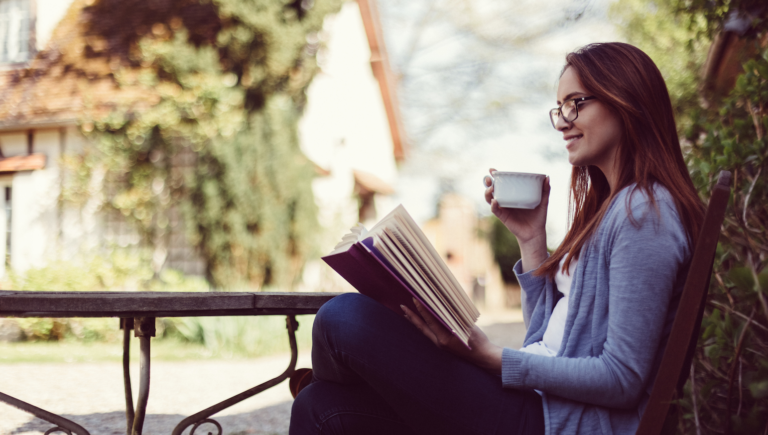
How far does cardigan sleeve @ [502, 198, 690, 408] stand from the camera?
1.21m

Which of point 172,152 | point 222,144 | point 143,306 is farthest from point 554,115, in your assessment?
point 172,152

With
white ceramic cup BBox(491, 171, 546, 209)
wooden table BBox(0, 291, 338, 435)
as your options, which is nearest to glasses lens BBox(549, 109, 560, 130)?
white ceramic cup BBox(491, 171, 546, 209)

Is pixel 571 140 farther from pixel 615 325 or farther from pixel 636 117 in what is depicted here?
pixel 615 325

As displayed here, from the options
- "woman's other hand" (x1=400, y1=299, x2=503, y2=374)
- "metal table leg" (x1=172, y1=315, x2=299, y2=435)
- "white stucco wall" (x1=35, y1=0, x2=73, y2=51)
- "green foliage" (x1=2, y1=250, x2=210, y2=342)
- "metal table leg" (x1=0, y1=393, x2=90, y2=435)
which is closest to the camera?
"woman's other hand" (x1=400, y1=299, x2=503, y2=374)

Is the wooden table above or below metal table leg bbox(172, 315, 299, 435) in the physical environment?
above

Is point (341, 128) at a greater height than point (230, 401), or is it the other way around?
point (341, 128)

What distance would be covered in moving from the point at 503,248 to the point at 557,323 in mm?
Result: 16500

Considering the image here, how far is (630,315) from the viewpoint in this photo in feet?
3.98

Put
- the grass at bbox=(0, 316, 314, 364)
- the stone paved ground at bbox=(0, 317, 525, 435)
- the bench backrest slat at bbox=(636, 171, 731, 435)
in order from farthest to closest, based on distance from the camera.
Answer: the grass at bbox=(0, 316, 314, 364) < the stone paved ground at bbox=(0, 317, 525, 435) < the bench backrest slat at bbox=(636, 171, 731, 435)

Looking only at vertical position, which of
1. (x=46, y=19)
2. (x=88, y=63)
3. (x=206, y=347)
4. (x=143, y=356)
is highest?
(x=46, y=19)

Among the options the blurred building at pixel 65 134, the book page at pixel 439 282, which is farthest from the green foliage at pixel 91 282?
the book page at pixel 439 282

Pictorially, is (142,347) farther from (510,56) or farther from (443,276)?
(510,56)

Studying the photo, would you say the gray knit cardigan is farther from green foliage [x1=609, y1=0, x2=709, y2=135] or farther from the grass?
the grass

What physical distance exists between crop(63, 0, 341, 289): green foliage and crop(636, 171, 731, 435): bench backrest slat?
750 centimetres
